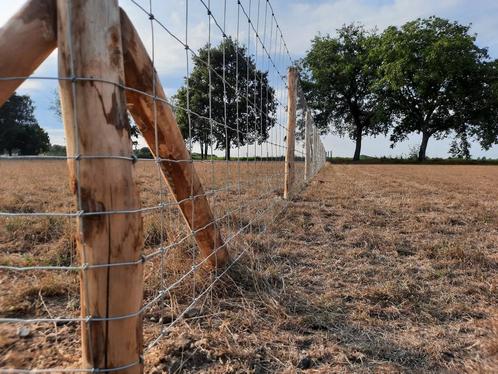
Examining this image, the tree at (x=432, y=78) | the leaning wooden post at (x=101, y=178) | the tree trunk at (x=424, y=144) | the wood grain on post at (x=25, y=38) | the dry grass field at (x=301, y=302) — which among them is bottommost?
the dry grass field at (x=301, y=302)

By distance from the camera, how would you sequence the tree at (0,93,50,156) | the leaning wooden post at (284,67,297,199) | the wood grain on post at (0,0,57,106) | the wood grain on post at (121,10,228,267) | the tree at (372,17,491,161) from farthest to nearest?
the tree at (372,17,491,161) < the leaning wooden post at (284,67,297,199) < the tree at (0,93,50,156) < the wood grain on post at (121,10,228,267) < the wood grain on post at (0,0,57,106)

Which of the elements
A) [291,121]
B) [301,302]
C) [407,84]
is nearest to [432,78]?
[407,84]

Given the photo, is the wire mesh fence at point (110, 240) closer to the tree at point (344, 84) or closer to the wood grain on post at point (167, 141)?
the wood grain on post at point (167, 141)

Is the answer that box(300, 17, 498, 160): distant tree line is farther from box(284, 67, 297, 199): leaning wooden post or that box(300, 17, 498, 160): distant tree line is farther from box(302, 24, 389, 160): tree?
box(284, 67, 297, 199): leaning wooden post

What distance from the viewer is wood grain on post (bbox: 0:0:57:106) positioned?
980mm

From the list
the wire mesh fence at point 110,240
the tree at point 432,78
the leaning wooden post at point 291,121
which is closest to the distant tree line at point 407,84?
the tree at point 432,78

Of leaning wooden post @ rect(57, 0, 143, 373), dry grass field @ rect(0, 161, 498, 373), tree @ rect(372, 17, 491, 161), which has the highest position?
tree @ rect(372, 17, 491, 161)

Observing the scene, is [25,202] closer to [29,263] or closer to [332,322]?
[29,263]

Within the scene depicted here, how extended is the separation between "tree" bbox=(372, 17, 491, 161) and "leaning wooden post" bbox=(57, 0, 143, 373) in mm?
34099

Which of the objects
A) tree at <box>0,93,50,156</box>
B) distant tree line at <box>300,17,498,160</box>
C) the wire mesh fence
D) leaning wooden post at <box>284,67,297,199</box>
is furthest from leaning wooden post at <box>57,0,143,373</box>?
distant tree line at <box>300,17,498,160</box>

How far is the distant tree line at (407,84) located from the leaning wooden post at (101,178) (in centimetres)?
3408

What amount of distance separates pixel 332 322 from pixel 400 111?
35390 millimetres

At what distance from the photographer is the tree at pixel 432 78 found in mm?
31344

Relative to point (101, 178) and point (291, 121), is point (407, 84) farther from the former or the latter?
point (101, 178)
